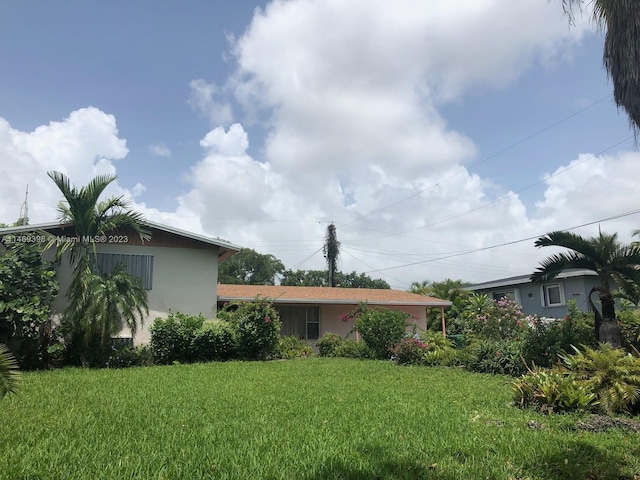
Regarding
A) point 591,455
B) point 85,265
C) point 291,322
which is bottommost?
point 591,455

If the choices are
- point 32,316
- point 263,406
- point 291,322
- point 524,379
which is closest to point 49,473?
point 263,406

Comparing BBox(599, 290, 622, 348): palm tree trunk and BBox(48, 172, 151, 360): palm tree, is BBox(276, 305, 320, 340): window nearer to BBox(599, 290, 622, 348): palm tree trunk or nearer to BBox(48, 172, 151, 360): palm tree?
BBox(48, 172, 151, 360): palm tree

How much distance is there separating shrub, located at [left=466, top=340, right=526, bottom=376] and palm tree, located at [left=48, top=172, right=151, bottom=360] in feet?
33.6

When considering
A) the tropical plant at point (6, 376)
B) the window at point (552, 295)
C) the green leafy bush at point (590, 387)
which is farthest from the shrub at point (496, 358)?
the window at point (552, 295)

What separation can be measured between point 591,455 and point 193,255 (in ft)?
50.9

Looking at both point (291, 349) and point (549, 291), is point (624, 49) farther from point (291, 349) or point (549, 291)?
point (549, 291)

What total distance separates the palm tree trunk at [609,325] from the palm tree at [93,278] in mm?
12901

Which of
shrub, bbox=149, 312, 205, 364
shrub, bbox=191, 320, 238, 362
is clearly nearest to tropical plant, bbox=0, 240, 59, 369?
shrub, bbox=149, 312, 205, 364

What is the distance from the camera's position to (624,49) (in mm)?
5555

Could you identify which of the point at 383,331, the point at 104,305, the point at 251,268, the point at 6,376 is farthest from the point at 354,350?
the point at 251,268

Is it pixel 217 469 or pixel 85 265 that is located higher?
pixel 85 265

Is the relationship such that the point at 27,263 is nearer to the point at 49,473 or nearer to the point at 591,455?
the point at 49,473

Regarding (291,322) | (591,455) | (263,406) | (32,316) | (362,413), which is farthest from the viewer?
(291,322)

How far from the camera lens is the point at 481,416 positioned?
6.70 metres
